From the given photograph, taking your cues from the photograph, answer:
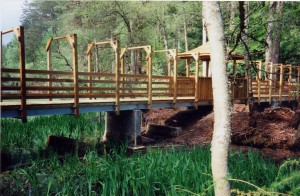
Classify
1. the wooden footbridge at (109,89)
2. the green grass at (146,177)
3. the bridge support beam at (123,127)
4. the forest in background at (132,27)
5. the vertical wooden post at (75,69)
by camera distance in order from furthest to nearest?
1. the forest in background at (132,27)
2. the bridge support beam at (123,127)
3. the vertical wooden post at (75,69)
4. the wooden footbridge at (109,89)
5. the green grass at (146,177)

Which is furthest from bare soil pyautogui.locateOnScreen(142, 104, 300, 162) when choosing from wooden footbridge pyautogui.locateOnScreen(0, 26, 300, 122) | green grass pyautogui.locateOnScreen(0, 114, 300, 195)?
green grass pyautogui.locateOnScreen(0, 114, 300, 195)

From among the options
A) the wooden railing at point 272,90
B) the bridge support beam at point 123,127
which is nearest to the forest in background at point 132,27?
the wooden railing at point 272,90

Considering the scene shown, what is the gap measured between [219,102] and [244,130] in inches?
294

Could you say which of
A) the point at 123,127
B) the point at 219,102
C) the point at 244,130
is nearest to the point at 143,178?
the point at 219,102

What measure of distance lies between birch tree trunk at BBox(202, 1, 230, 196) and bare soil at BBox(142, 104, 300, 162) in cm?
387

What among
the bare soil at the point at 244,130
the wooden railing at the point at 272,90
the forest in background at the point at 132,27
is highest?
the forest in background at the point at 132,27

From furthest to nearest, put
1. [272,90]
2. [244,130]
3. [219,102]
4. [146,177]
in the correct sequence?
[272,90]
[244,130]
[146,177]
[219,102]

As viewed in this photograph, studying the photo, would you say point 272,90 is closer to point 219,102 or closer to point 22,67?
point 22,67

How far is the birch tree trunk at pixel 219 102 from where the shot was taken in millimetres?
2832

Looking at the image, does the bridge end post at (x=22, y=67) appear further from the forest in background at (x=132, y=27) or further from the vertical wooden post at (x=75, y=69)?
the forest in background at (x=132, y=27)

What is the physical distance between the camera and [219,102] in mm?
2848

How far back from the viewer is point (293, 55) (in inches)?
851

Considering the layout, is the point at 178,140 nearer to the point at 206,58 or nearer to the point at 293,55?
the point at 206,58

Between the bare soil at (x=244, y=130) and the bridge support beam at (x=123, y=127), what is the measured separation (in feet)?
3.16
